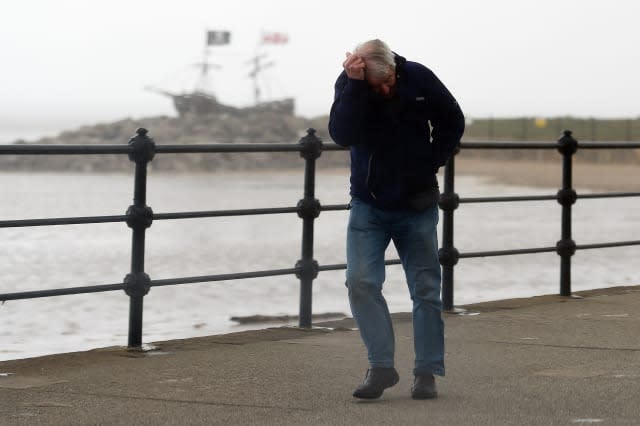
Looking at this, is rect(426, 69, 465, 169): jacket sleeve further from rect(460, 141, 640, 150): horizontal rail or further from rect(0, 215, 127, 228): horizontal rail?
rect(460, 141, 640, 150): horizontal rail

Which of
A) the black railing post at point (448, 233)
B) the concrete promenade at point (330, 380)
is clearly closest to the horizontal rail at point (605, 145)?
the black railing post at point (448, 233)

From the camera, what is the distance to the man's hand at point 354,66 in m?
5.80

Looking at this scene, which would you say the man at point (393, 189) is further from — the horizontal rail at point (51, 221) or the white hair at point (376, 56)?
the horizontal rail at point (51, 221)

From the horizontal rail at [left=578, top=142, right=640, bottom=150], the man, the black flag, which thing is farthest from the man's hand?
the black flag

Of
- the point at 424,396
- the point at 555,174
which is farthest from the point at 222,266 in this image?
the point at 555,174

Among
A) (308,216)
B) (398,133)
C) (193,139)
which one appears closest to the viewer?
(398,133)

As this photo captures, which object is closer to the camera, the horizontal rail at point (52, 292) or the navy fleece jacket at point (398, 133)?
the navy fleece jacket at point (398, 133)

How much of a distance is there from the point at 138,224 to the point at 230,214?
658 millimetres

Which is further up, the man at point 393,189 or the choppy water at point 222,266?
the man at point 393,189

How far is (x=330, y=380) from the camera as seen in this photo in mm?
6723

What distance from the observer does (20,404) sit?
6191mm

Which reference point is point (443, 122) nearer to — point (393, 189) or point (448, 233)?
point (393, 189)

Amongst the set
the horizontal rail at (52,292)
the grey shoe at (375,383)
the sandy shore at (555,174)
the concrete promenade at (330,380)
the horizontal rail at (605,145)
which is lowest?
the concrete promenade at (330,380)

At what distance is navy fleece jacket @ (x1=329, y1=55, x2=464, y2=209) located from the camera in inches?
235
